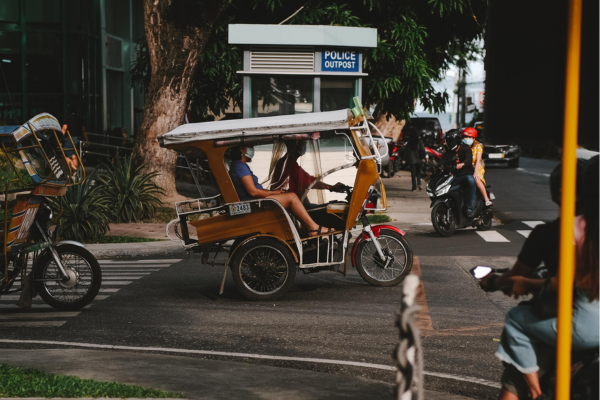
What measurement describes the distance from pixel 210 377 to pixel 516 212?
1330 cm

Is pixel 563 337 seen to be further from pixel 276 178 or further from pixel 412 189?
pixel 412 189

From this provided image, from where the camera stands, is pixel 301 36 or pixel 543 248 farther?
pixel 301 36

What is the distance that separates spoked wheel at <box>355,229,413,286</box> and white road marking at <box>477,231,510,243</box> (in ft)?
14.1

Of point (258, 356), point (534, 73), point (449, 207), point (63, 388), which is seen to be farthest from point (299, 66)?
point (534, 73)

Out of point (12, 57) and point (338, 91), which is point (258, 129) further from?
point (12, 57)

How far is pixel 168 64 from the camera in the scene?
17.5 m

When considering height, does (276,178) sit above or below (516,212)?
above

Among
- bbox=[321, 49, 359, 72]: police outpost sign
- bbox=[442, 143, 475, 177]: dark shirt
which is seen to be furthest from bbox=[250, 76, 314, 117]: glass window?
bbox=[442, 143, 475, 177]: dark shirt

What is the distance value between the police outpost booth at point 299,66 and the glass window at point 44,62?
1314 centimetres

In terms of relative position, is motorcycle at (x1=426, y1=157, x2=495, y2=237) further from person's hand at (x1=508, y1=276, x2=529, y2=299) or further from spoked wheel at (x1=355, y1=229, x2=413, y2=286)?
person's hand at (x1=508, y1=276, x2=529, y2=299)

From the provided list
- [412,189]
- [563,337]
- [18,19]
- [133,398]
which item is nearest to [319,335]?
[133,398]

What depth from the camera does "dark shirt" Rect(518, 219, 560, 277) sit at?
3557 millimetres

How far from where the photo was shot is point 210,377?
17.9 feet

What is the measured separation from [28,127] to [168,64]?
9.86 m
